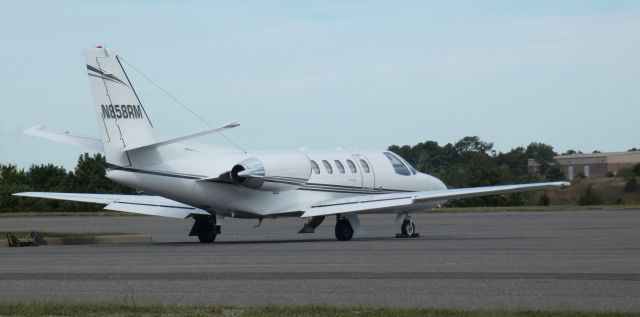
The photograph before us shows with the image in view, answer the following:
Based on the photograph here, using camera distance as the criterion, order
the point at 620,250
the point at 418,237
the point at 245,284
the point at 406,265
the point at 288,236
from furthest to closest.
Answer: the point at 288,236, the point at 418,237, the point at 620,250, the point at 406,265, the point at 245,284

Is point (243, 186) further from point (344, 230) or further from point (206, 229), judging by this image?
point (344, 230)

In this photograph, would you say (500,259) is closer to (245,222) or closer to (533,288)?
(533,288)

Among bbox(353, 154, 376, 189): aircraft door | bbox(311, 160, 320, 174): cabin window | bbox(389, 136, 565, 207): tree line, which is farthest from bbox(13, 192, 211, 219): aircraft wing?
bbox(389, 136, 565, 207): tree line

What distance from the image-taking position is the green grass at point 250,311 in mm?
13359

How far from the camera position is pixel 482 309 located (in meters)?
13.9

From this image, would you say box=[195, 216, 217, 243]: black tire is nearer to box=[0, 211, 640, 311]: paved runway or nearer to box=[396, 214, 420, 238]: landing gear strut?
box=[0, 211, 640, 311]: paved runway

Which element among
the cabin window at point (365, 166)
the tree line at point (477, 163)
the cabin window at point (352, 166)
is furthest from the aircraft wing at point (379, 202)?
the tree line at point (477, 163)

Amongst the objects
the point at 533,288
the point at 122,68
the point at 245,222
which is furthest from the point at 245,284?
the point at 245,222

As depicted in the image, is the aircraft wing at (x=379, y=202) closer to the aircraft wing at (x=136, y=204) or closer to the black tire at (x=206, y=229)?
the black tire at (x=206, y=229)

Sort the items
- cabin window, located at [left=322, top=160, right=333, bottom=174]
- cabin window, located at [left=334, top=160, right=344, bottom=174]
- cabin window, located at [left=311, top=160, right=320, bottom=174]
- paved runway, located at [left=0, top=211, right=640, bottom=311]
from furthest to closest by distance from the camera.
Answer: cabin window, located at [left=334, top=160, right=344, bottom=174]
cabin window, located at [left=322, top=160, right=333, bottom=174]
cabin window, located at [left=311, top=160, right=320, bottom=174]
paved runway, located at [left=0, top=211, right=640, bottom=311]

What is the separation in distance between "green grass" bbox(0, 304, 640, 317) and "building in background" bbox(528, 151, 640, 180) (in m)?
95.2

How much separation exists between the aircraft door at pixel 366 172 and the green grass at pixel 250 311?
23.0 meters

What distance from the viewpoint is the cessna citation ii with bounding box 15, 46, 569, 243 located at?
30.6 meters

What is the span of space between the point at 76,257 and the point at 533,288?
12.1m
